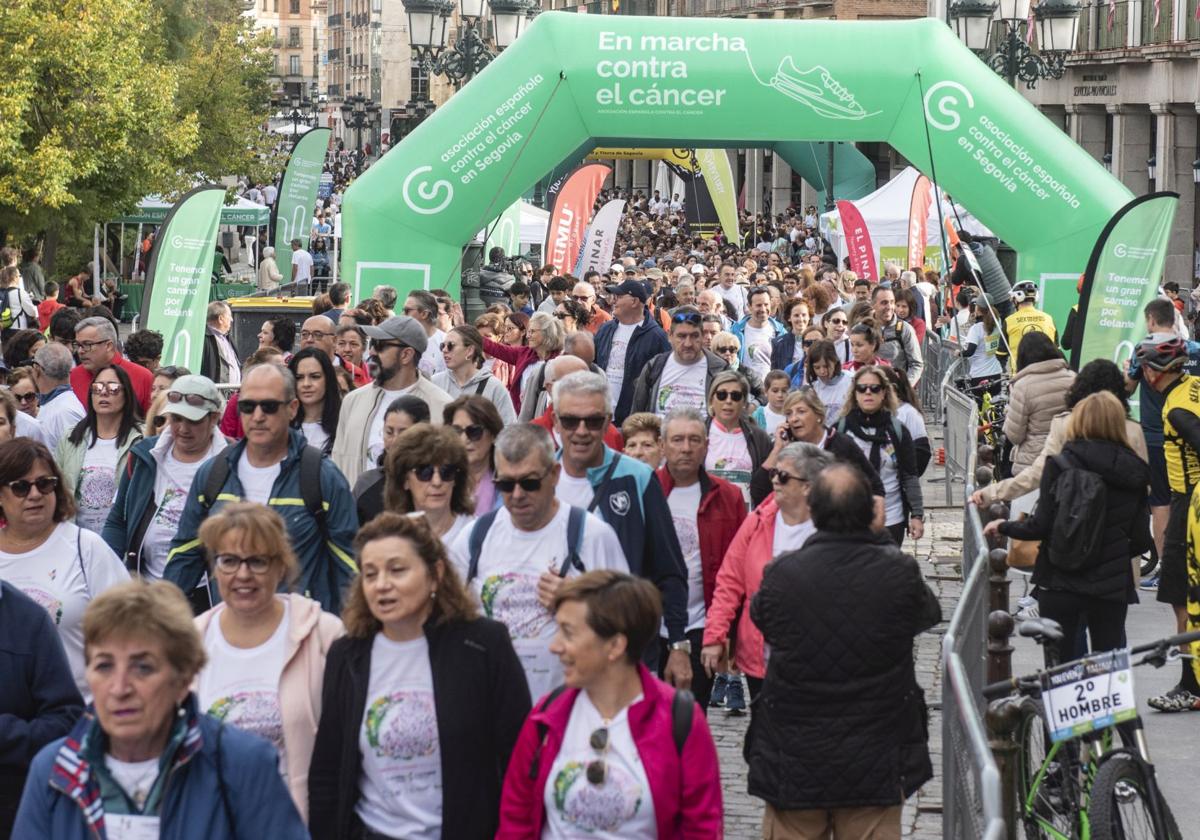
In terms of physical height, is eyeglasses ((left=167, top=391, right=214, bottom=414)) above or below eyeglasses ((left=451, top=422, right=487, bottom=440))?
above

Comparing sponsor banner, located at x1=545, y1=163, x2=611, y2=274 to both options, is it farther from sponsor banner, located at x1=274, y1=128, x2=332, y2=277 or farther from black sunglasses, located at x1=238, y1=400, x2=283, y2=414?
black sunglasses, located at x1=238, y1=400, x2=283, y2=414

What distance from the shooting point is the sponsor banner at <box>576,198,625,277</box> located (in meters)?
24.8

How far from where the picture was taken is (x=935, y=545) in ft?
46.6

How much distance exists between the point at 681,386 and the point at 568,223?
47.4 feet

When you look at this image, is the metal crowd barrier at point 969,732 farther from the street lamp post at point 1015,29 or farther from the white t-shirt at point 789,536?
the street lamp post at point 1015,29

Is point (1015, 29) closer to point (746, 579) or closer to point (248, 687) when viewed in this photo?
point (746, 579)

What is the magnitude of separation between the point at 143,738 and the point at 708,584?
4239 mm

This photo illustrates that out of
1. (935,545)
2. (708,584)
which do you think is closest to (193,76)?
(935,545)

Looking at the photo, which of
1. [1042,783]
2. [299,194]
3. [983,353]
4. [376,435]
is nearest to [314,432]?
[376,435]

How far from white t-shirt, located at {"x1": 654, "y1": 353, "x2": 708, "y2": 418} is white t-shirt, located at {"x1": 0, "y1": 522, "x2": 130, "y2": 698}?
547 cm

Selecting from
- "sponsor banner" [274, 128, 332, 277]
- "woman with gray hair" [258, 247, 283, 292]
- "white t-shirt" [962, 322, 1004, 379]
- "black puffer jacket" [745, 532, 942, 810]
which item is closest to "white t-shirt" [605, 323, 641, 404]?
"white t-shirt" [962, 322, 1004, 379]

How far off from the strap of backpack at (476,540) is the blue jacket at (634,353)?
22.4ft

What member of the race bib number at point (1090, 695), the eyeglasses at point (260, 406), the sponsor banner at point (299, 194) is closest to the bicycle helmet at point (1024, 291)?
the eyeglasses at point (260, 406)

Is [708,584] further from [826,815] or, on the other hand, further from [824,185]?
[824,185]
